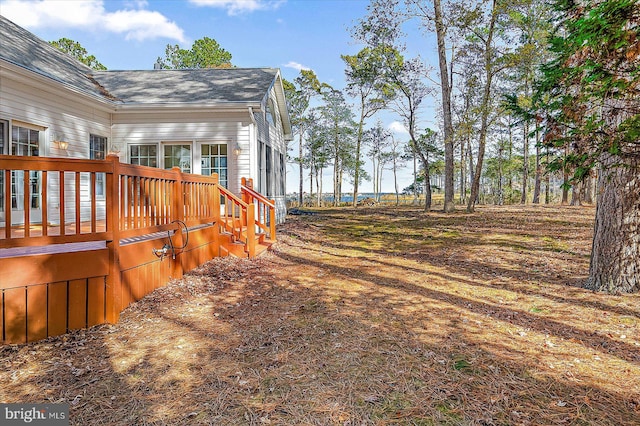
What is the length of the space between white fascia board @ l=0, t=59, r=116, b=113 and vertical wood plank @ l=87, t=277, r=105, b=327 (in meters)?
5.02

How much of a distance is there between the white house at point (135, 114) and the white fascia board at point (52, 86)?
15 mm

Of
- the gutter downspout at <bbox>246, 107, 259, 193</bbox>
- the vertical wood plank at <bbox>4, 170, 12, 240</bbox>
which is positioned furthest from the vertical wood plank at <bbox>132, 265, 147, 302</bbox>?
the gutter downspout at <bbox>246, 107, 259, 193</bbox>

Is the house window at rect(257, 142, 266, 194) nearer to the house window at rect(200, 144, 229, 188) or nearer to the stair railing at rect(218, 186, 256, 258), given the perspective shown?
the house window at rect(200, 144, 229, 188)

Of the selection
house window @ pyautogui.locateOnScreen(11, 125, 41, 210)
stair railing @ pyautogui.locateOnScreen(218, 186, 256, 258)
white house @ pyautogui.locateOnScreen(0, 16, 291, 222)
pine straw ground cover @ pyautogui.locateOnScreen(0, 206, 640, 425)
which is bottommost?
pine straw ground cover @ pyautogui.locateOnScreen(0, 206, 640, 425)

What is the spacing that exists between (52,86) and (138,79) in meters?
4.29

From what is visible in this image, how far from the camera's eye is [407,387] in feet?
7.58

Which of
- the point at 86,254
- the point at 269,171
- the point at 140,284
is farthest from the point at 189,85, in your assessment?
the point at 86,254

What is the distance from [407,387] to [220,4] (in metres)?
17.1

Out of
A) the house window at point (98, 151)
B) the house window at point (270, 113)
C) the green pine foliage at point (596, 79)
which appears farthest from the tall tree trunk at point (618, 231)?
the house window at point (98, 151)

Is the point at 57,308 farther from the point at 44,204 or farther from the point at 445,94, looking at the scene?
the point at 445,94

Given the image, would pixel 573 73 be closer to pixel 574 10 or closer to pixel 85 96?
pixel 574 10

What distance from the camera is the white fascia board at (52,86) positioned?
5.96 m

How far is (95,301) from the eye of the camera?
10.8ft

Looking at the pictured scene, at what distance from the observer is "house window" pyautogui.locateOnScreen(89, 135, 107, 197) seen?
27.5 ft
